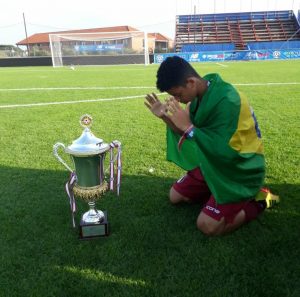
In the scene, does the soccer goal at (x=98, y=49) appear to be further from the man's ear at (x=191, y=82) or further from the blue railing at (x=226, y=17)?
the man's ear at (x=191, y=82)

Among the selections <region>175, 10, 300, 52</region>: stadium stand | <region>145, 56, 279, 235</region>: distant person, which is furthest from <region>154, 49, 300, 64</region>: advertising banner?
<region>145, 56, 279, 235</region>: distant person

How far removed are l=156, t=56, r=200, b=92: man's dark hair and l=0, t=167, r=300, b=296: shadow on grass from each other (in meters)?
1.17

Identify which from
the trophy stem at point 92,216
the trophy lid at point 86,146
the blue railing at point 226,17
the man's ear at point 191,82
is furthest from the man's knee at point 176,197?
the blue railing at point 226,17

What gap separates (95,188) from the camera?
9.38 ft

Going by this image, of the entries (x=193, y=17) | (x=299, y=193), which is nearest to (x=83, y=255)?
(x=299, y=193)

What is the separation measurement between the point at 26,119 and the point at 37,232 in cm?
477

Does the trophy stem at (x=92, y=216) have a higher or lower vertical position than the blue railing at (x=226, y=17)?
lower

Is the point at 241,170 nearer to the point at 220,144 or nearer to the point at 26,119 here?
the point at 220,144

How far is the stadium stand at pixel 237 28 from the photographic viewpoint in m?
41.8

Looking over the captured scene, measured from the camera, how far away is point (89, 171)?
9.16ft

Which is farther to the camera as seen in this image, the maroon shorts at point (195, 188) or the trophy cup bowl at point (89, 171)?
the maroon shorts at point (195, 188)

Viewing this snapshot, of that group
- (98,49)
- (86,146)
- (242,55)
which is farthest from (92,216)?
(242,55)

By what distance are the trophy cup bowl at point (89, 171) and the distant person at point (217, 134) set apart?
49 centimetres

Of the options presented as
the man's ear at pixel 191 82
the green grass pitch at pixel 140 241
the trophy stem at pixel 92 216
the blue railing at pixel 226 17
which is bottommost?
the green grass pitch at pixel 140 241
